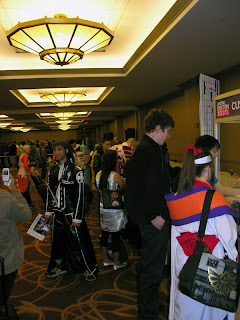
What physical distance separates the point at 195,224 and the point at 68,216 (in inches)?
71.9

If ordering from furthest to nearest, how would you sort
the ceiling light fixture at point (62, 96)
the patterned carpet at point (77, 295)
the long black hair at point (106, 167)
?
1. the ceiling light fixture at point (62, 96)
2. the long black hair at point (106, 167)
3. the patterned carpet at point (77, 295)

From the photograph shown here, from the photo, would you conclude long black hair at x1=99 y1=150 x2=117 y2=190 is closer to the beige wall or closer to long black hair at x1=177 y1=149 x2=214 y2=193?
long black hair at x1=177 y1=149 x2=214 y2=193

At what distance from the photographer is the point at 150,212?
7.16ft

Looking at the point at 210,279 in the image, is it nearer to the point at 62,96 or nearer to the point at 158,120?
the point at 158,120

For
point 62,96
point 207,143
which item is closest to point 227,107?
point 207,143

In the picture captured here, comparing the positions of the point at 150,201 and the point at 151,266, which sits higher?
the point at 150,201

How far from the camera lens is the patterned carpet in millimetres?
2660

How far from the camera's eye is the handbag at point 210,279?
1.60 metres

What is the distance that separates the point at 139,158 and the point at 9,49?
427 centimetres

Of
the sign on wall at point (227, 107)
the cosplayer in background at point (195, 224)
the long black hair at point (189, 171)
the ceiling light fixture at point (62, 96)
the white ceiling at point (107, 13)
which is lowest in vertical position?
the cosplayer in background at point (195, 224)

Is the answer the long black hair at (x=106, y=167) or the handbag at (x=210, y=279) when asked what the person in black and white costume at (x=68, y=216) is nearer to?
the long black hair at (x=106, y=167)

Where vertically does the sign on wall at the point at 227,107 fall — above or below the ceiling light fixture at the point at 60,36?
below

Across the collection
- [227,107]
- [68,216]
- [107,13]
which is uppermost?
[107,13]

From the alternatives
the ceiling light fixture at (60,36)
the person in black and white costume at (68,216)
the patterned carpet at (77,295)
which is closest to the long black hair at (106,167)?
the person in black and white costume at (68,216)
